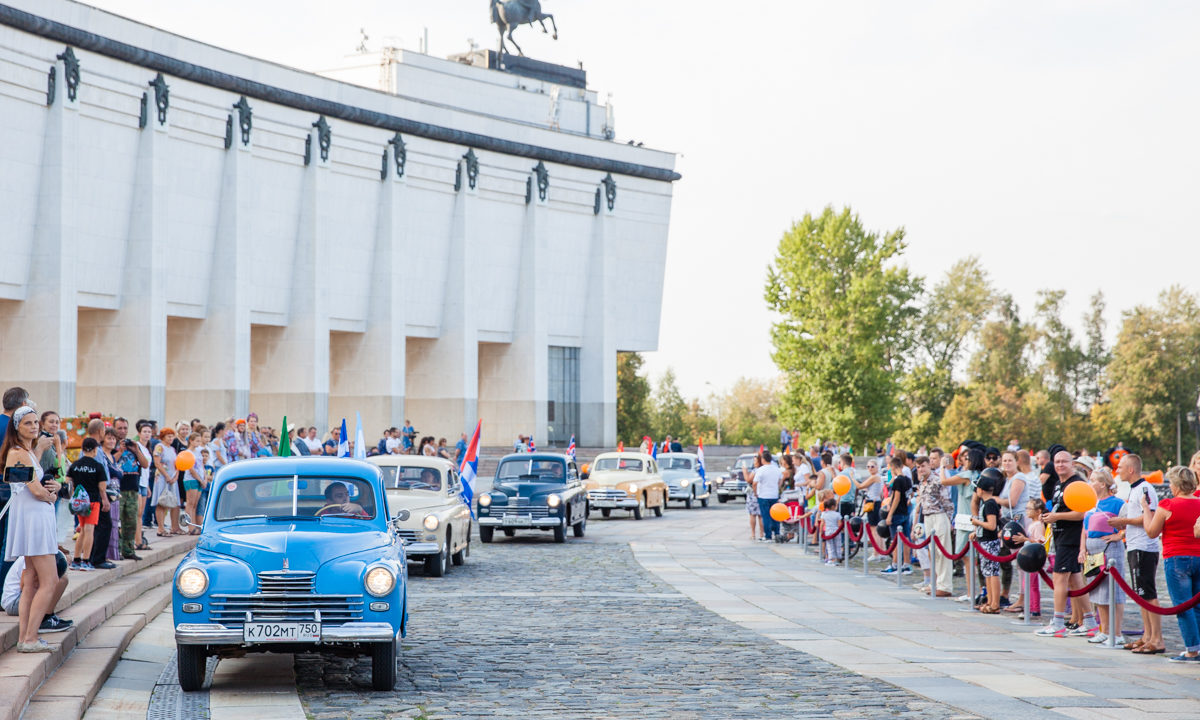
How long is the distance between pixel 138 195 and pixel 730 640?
1422 inches

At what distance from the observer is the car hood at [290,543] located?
1015cm

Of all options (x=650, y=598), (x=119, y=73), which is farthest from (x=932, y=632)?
(x=119, y=73)

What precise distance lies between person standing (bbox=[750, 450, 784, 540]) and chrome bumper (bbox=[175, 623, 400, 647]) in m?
18.2

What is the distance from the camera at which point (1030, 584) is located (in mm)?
15391

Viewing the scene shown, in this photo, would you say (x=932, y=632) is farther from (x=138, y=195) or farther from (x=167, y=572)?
(x=138, y=195)

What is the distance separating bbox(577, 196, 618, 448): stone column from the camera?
66.6 m

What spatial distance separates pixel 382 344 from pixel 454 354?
14.9ft

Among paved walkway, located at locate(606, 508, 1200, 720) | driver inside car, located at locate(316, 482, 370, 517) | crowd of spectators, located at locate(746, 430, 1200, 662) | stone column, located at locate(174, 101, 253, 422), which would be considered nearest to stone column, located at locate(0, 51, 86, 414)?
stone column, located at locate(174, 101, 253, 422)

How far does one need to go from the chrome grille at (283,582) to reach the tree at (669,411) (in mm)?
96650

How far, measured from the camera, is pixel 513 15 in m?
68.2

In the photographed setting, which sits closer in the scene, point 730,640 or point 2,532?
point 2,532

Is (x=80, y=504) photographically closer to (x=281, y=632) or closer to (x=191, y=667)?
(x=191, y=667)

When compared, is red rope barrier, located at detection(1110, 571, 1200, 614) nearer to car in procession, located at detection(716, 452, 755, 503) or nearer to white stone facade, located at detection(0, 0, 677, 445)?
car in procession, located at detection(716, 452, 755, 503)

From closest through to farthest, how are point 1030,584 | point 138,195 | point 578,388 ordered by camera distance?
point 1030,584, point 138,195, point 578,388
